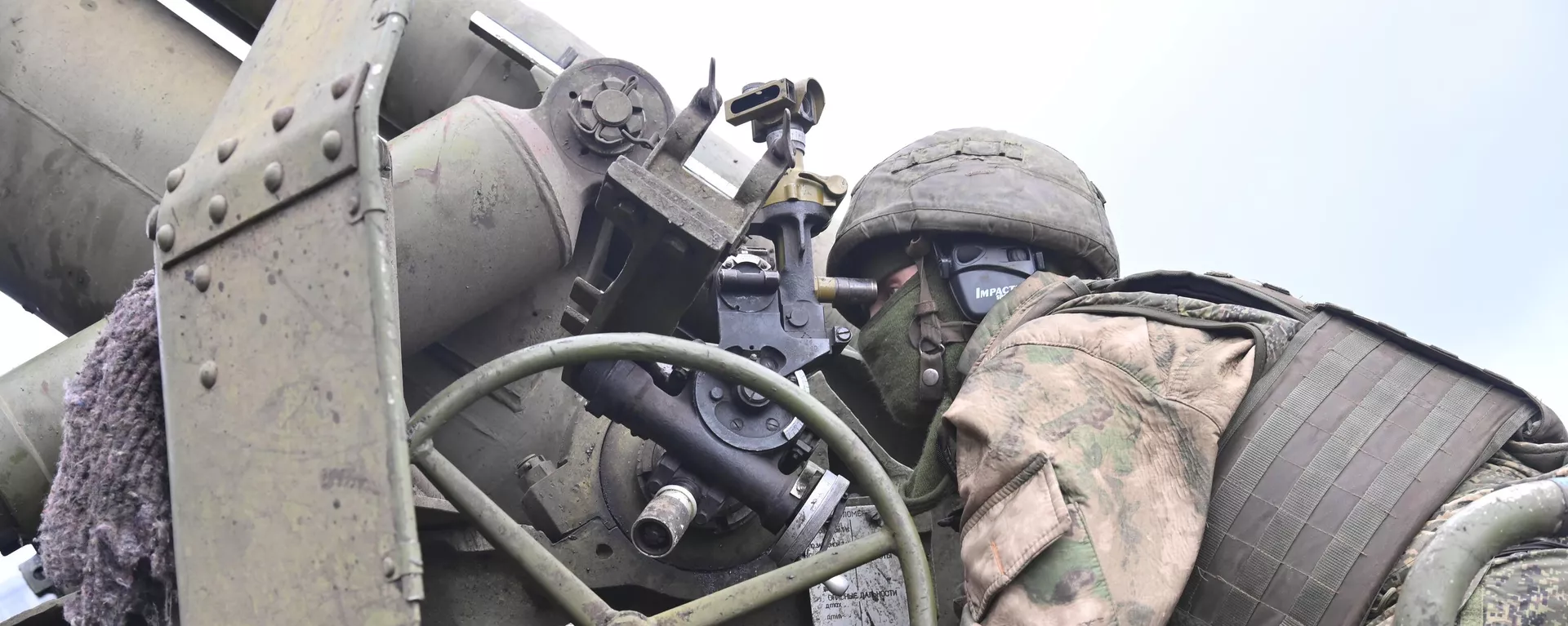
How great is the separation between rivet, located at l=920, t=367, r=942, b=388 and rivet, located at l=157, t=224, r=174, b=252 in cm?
142

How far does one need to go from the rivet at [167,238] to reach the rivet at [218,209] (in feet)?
0.23

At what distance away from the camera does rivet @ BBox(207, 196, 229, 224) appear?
1.44 m

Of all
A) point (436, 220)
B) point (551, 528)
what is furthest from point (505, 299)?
point (551, 528)

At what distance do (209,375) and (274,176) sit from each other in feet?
0.82

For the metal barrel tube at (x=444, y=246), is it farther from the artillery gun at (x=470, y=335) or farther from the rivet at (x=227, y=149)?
the rivet at (x=227, y=149)

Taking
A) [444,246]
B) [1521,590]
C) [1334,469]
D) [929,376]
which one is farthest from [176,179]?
[1521,590]

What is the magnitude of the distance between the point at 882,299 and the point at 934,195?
307 mm

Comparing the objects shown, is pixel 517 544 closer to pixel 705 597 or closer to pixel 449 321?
pixel 705 597

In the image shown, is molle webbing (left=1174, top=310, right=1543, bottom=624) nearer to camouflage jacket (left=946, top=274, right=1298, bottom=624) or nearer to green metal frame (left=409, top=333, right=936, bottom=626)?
camouflage jacket (left=946, top=274, right=1298, bottom=624)

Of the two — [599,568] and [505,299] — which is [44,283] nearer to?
[505,299]

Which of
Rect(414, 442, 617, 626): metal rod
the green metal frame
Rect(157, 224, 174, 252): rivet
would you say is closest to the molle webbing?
the green metal frame

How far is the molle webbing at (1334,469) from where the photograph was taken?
1.68 meters

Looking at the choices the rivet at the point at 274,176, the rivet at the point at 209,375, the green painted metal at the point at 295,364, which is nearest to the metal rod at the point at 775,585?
the green painted metal at the point at 295,364

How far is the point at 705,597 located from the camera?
1.70 metres
